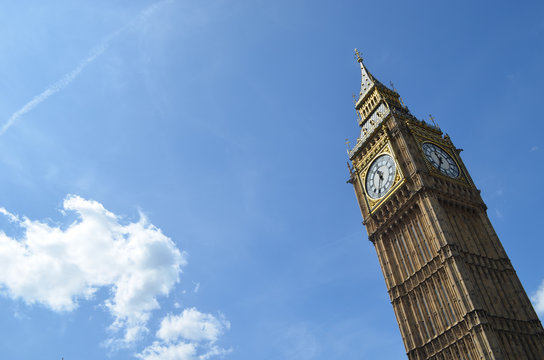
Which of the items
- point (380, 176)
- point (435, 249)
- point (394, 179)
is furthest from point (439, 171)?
point (435, 249)

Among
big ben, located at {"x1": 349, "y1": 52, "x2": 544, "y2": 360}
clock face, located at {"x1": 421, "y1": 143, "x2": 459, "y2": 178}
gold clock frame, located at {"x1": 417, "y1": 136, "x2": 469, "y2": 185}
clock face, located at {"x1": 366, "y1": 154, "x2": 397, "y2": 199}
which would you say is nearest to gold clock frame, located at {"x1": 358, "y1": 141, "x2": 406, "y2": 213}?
big ben, located at {"x1": 349, "y1": 52, "x2": 544, "y2": 360}

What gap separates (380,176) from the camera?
68.4m

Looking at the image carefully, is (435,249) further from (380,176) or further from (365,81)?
(365,81)

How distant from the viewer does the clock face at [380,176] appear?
6644cm

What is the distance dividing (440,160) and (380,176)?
8291 mm

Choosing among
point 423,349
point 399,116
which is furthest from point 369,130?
point 423,349

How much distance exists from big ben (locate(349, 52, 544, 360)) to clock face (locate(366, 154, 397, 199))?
0.15m

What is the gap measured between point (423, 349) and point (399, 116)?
1269 inches

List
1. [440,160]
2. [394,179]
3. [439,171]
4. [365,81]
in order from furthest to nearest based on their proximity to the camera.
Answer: [365,81] → [440,160] → [394,179] → [439,171]

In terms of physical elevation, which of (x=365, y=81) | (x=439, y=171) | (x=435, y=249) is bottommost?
(x=435, y=249)

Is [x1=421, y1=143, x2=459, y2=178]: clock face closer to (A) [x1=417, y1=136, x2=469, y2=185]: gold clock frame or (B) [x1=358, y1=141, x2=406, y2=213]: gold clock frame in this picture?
(A) [x1=417, y1=136, x2=469, y2=185]: gold clock frame

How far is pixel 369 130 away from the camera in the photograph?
246 feet

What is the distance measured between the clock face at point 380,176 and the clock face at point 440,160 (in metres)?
4.95

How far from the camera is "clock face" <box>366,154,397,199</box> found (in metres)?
66.4
